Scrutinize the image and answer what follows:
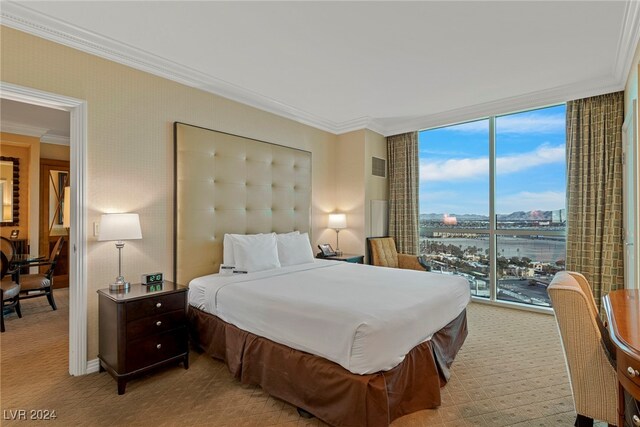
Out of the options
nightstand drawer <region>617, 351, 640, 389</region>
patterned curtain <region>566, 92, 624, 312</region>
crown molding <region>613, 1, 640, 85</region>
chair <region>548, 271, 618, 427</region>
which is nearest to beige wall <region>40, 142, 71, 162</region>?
chair <region>548, 271, 618, 427</region>

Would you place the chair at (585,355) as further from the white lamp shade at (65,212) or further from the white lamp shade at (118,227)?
the white lamp shade at (65,212)

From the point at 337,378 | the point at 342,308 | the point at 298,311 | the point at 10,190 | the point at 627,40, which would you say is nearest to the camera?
the point at 337,378

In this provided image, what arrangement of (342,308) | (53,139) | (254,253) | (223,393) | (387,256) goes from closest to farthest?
(342,308), (223,393), (254,253), (387,256), (53,139)

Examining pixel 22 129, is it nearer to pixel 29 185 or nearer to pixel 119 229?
pixel 29 185

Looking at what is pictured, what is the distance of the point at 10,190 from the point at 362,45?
19.7 feet

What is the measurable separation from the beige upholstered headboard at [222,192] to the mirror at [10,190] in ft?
13.1

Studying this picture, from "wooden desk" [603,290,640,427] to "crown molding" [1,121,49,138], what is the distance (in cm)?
716

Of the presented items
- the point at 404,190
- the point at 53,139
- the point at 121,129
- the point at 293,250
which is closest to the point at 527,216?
the point at 404,190

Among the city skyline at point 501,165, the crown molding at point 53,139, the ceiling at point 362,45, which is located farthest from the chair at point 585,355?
the crown molding at point 53,139

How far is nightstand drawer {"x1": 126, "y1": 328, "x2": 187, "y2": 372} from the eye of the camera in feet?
7.97

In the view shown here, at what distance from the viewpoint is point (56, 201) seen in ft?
19.2

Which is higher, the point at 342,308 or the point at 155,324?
the point at 342,308

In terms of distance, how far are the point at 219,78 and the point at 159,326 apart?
260cm

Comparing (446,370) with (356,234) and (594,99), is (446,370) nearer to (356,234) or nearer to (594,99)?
(356,234)
